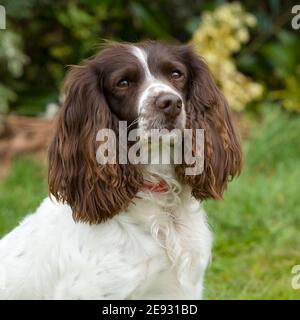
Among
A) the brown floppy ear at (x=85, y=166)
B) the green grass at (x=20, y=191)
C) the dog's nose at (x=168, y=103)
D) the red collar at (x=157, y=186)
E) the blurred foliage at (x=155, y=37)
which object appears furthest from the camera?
the blurred foliage at (x=155, y=37)

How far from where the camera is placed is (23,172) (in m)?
8.00

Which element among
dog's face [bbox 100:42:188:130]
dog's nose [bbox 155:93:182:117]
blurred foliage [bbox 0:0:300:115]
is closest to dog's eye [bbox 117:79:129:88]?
dog's face [bbox 100:42:188:130]

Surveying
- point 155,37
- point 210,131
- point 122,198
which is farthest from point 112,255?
point 155,37

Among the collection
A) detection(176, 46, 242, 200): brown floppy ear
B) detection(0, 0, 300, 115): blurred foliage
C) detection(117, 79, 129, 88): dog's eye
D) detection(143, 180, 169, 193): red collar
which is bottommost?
detection(143, 180, 169, 193): red collar

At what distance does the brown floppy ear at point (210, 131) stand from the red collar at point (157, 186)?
0.32 ft

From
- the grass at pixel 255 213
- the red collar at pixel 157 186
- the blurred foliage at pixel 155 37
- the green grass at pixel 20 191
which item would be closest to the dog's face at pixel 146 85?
the red collar at pixel 157 186

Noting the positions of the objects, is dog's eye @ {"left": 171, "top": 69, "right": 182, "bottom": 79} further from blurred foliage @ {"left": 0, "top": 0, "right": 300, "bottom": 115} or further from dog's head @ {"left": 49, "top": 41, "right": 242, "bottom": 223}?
blurred foliage @ {"left": 0, "top": 0, "right": 300, "bottom": 115}

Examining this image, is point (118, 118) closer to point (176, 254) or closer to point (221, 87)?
point (176, 254)

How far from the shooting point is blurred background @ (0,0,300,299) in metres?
6.52

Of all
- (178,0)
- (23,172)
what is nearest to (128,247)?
(23,172)

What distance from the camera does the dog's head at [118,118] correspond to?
3812 mm

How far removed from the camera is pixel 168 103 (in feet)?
12.3

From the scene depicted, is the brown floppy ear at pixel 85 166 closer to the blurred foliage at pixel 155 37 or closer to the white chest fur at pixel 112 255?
the white chest fur at pixel 112 255

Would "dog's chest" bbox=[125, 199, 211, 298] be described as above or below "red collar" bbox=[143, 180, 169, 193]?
below
